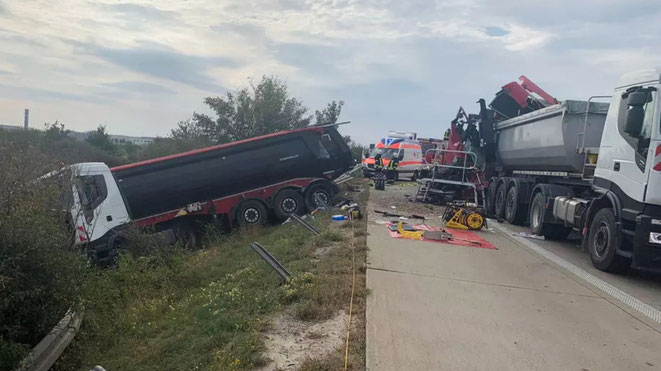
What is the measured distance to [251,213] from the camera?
13.2 m

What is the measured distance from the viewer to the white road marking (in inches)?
231

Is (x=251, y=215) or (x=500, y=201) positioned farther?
(x=500, y=201)

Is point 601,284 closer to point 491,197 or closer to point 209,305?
point 209,305

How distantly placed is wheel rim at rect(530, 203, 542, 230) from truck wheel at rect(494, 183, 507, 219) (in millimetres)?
2060

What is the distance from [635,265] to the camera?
22.5 ft

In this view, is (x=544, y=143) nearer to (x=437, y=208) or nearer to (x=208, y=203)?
(x=437, y=208)

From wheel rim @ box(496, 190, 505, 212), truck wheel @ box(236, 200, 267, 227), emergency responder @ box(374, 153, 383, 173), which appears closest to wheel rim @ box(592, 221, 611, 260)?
wheel rim @ box(496, 190, 505, 212)

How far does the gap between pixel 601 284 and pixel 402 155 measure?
72.5 ft

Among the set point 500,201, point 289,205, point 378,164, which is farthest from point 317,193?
point 378,164

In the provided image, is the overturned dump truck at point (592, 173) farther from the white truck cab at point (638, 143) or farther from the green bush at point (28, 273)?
the green bush at point (28, 273)

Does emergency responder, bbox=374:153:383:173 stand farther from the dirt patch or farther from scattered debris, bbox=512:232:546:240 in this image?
the dirt patch

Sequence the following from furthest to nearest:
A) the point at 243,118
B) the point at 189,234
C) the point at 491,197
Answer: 1. the point at 243,118
2. the point at 491,197
3. the point at 189,234

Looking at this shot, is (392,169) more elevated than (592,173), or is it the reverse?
(592,173)

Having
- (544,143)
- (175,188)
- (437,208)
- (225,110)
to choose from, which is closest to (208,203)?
(175,188)
